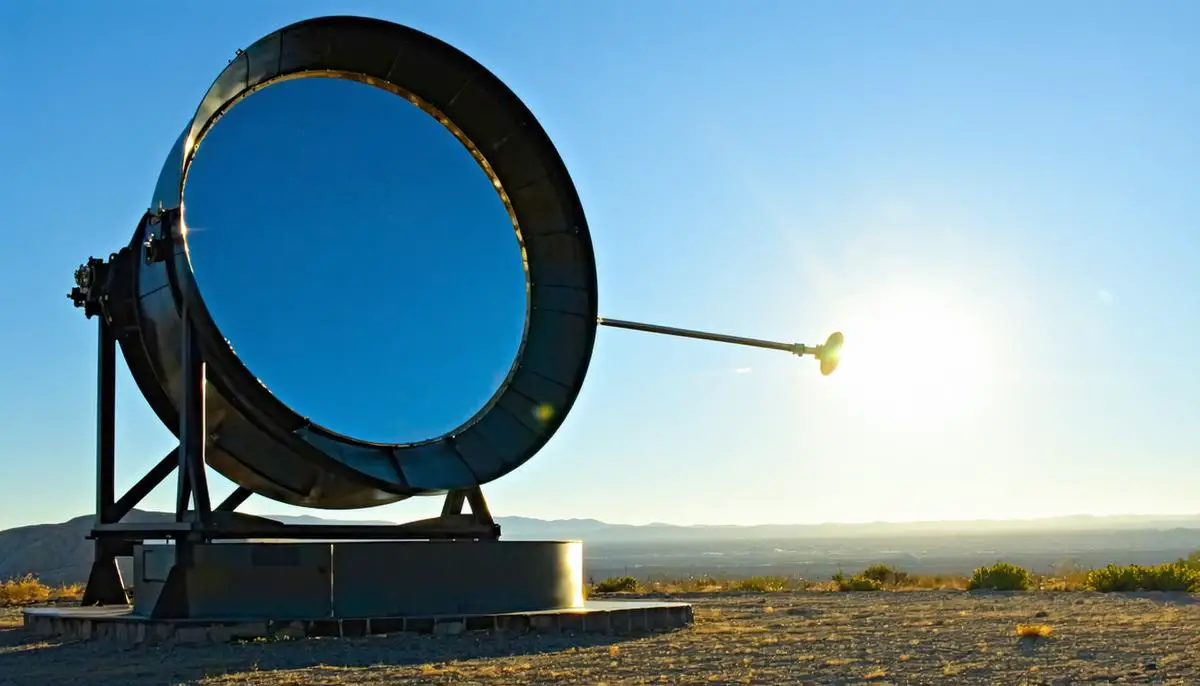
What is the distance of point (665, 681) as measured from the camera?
9398 mm

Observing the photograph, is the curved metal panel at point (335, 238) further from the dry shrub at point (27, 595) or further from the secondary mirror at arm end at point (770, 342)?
the dry shrub at point (27, 595)

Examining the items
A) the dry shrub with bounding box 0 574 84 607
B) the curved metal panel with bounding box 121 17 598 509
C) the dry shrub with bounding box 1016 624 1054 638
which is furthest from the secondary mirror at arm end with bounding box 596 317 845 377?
the dry shrub with bounding box 0 574 84 607

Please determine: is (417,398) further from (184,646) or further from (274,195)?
(184,646)

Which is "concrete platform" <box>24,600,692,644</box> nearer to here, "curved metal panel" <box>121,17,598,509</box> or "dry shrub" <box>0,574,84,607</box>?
"curved metal panel" <box>121,17,598,509</box>

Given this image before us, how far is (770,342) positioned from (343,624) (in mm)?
6510

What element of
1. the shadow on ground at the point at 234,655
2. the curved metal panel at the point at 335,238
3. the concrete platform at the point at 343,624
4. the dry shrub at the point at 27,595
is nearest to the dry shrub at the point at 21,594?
the dry shrub at the point at 27,595

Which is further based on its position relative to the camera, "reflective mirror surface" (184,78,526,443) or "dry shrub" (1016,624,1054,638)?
"reflective mirror surface" (184,78,526,443)

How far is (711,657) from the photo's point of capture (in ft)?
36.3

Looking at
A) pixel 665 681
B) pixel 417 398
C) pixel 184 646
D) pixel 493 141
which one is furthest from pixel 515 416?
pixel 665 681

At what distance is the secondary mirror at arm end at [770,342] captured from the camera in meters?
16.1

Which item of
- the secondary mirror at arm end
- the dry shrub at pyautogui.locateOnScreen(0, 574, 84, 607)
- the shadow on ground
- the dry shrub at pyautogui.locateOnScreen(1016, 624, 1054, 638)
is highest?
the secondary mirror at arm end

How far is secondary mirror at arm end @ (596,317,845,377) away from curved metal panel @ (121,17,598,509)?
0.54 m

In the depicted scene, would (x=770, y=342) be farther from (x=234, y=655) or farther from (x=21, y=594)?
(x=21, y=594)

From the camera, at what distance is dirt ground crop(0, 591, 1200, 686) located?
9.68m
